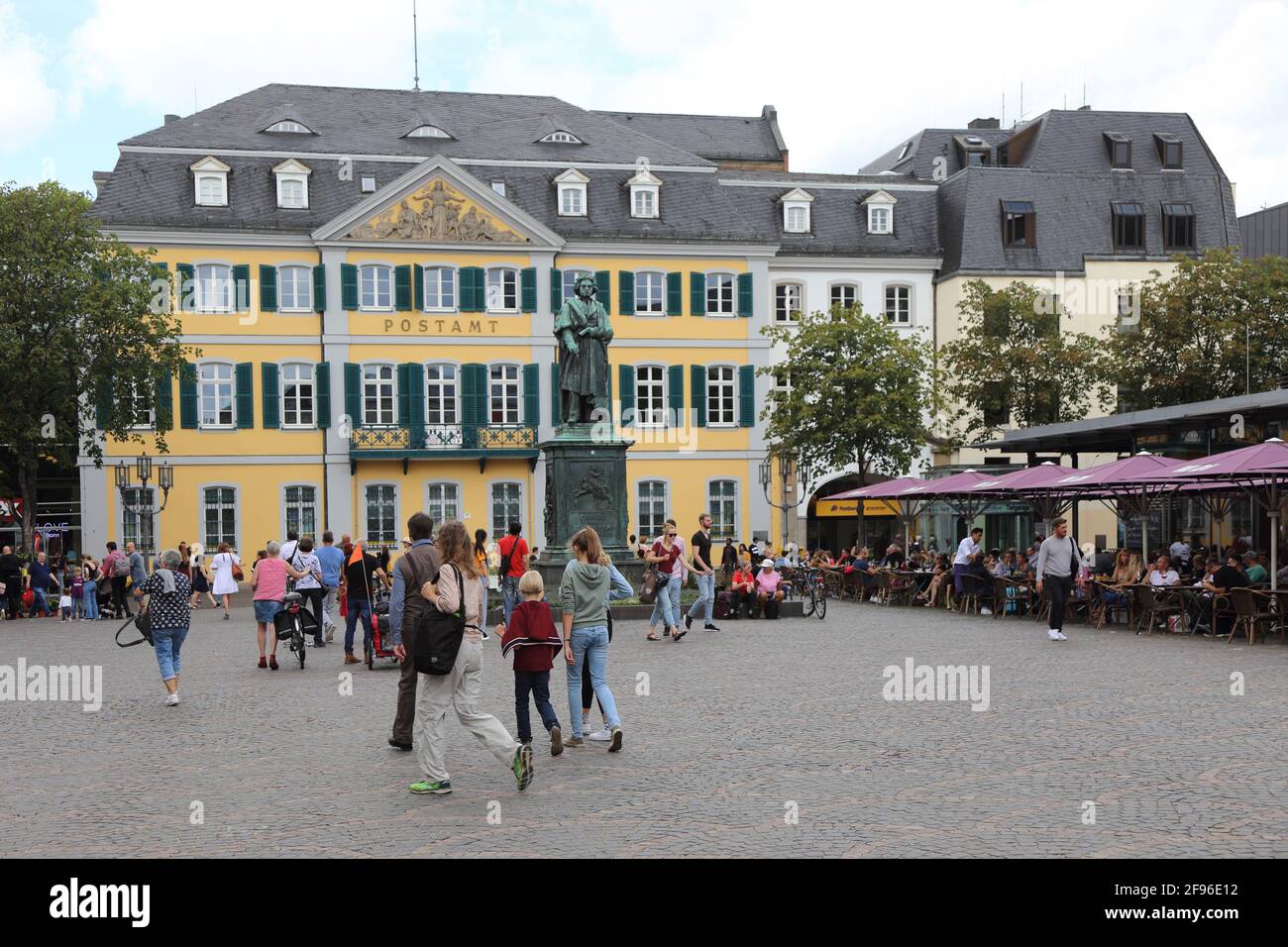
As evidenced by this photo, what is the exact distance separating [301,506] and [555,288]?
9878 millimetres

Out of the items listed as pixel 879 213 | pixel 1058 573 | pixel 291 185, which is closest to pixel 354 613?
pixel 1058 573

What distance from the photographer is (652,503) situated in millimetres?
45000

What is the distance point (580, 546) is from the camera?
10.9 meters

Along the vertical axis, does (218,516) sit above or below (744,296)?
below

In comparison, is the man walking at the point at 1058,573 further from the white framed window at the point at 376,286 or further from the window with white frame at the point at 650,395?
the white framed window at the point at 376,286

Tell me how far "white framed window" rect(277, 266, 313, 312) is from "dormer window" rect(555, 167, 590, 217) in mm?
8019

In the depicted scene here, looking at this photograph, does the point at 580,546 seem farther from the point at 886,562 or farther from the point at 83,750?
the point at 886,562

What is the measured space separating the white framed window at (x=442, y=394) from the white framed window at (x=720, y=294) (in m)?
8.23

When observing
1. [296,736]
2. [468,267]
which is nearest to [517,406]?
[468,267]

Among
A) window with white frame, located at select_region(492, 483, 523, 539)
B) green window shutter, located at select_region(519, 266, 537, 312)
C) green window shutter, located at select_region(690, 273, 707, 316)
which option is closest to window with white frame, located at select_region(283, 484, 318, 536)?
window with white frame, located at select_region(492, 483, 523, 539)

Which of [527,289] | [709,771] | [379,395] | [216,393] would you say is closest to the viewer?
[709,771]

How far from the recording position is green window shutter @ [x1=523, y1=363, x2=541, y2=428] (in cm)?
4356

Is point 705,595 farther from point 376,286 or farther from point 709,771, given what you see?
point 376,286

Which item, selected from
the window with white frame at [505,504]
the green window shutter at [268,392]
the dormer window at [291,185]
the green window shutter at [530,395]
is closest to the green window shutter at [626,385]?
the green window shutter at [530,395]
